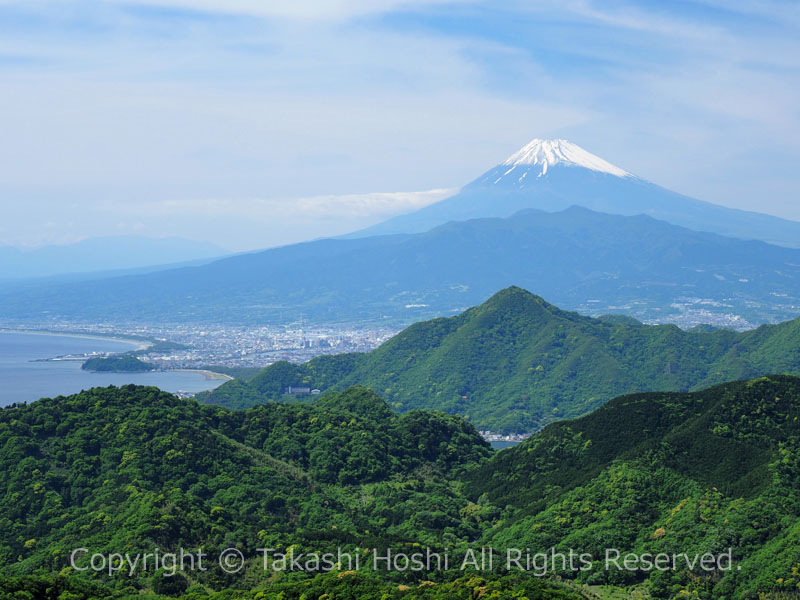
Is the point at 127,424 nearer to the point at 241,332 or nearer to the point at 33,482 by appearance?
the point at 33,482

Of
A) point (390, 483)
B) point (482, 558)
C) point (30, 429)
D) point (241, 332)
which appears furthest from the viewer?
point (241, 332)

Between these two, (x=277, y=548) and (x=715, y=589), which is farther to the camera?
(x=277, y=548)

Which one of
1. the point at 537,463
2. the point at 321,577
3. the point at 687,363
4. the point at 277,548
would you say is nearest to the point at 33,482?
the point at 277,548

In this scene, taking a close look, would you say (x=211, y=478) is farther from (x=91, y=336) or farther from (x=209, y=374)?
(x=91, y=336)

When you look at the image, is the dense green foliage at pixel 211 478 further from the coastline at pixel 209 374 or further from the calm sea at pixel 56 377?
the coastline at pixel 209 374

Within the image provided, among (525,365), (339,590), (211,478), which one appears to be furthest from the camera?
(525,365)

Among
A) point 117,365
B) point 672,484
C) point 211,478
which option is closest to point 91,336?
point 117,365
